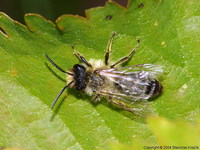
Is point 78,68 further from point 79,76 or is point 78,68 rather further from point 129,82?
point 129,82

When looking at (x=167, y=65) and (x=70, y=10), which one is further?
(x=70, y=10)

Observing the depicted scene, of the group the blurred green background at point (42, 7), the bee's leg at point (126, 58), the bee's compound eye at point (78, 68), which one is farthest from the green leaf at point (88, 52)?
the blurred green background at point (42, 7)

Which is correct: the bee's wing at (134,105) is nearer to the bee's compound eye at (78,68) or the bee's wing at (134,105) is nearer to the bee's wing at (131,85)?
the bee's wing at (131,85)

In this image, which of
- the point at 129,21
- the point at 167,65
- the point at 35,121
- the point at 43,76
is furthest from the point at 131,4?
the point at 35,121

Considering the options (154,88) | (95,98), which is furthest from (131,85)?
(95,98)

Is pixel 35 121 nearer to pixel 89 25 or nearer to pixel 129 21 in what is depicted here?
pixel 89 25
